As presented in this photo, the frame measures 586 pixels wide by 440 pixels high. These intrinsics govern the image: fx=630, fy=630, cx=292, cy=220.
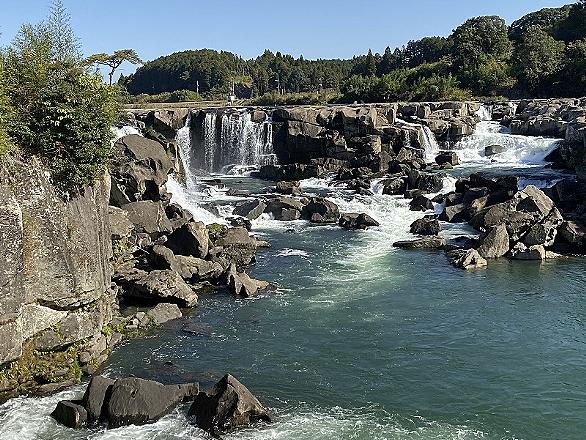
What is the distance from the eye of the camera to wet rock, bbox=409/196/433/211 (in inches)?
1559

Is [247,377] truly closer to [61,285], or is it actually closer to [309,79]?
[61,285]

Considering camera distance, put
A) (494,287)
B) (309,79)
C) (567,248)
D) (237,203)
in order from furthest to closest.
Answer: (309,79) → (237,203) → (567,248) → (494,287)

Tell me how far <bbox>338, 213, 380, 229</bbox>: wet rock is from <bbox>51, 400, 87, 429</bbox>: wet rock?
23.1 metres

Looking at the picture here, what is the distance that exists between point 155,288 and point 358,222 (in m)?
16.3

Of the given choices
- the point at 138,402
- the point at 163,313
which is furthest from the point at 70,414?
the point at 163,313

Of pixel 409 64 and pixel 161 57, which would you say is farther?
pixel 161 57

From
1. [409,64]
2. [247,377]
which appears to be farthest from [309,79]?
[247,377]

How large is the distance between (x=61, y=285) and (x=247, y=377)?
576 centimetres

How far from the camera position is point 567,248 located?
3095 cm

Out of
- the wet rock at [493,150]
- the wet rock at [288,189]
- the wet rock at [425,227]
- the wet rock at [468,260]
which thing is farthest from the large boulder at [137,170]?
the wet rock at [493,150]

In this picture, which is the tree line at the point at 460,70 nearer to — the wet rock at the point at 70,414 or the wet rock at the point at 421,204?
the wet rock at the point at 421,204

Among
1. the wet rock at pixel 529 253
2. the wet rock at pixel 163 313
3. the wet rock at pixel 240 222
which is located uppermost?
the wet rock at pixel 240 222

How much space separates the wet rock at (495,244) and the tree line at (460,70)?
1291 inches

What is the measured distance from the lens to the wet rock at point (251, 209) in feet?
124
